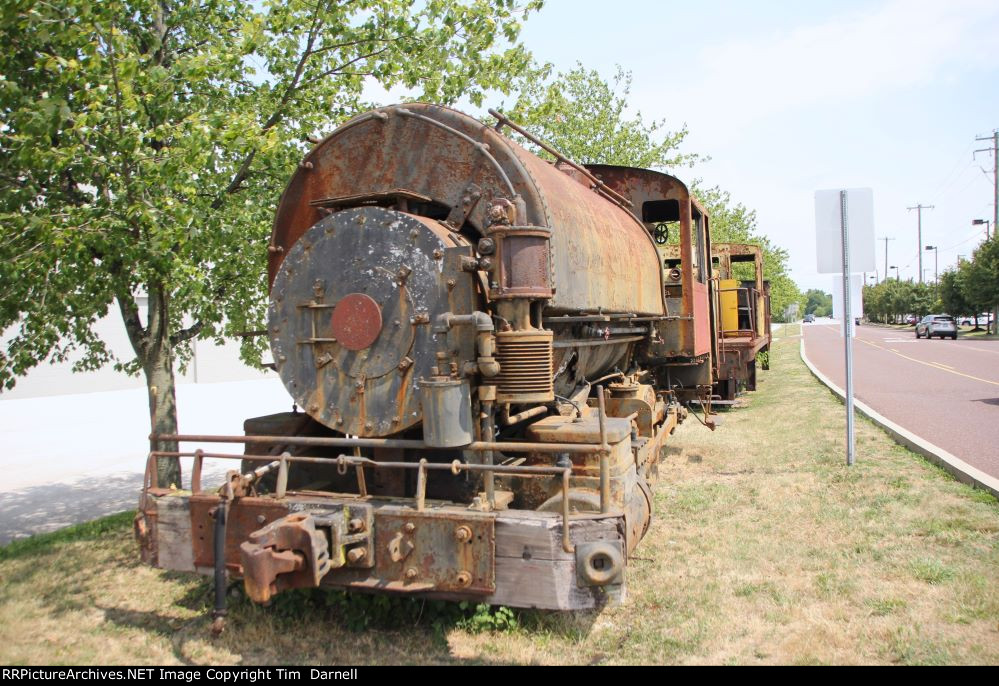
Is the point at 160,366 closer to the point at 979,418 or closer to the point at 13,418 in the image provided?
the point at 979,418

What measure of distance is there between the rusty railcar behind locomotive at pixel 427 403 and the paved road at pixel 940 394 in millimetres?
6106

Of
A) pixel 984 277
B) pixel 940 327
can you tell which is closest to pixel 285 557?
pixel 984 277

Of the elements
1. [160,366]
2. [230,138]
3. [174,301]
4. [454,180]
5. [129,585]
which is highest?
[230,138]

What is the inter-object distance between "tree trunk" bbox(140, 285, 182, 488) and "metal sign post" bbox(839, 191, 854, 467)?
720 centimetres

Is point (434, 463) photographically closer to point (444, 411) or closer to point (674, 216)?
point (444, 411)

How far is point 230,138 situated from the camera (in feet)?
19.7

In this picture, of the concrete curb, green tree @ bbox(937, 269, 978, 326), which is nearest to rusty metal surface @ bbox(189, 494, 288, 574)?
the concrete curb

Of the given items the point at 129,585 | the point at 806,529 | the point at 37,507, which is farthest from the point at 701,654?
the point at 37,507

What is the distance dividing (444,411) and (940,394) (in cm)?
1481

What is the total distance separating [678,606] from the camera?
15.9 ft

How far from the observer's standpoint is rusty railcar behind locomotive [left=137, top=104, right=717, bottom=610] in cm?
386

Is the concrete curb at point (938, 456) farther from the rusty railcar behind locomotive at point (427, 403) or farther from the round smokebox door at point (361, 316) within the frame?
the round smokebox door at point (361, 316)

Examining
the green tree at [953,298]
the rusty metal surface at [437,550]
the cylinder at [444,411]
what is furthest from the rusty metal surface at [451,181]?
the green tree at [953,298]

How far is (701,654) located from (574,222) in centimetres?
278
